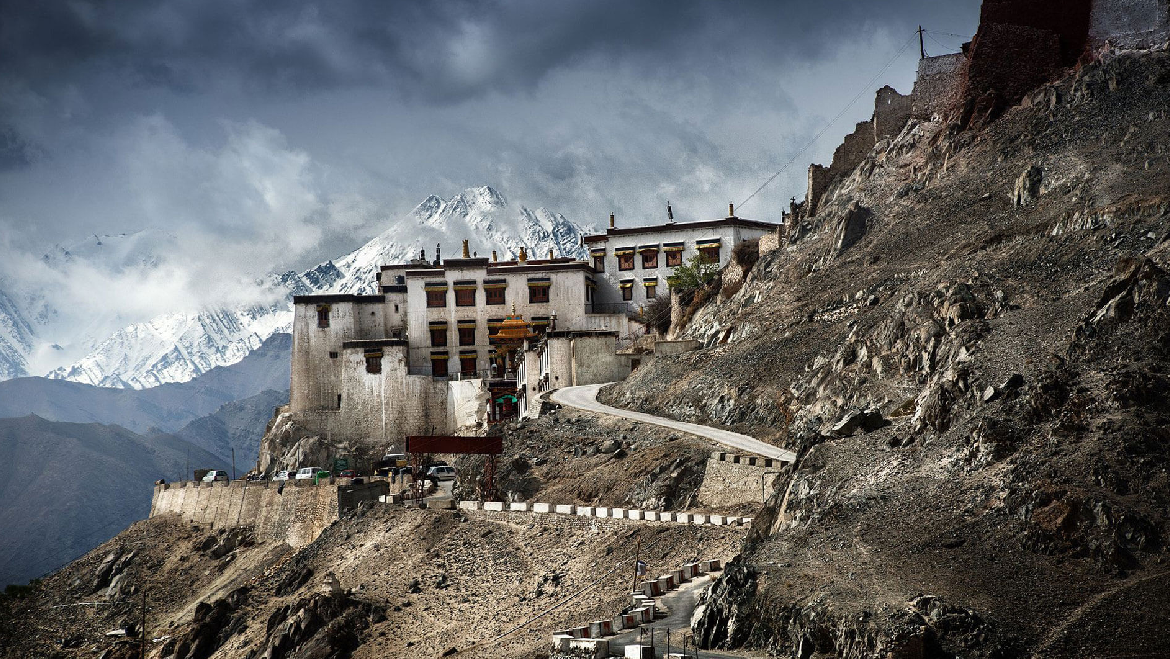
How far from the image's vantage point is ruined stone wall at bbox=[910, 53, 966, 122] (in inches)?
2510

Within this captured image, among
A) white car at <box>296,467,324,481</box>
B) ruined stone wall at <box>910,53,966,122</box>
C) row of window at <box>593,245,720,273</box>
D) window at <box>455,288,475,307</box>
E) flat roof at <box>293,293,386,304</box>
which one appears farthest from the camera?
window at <box>455,288,475,307</box>

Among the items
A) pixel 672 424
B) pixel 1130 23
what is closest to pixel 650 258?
pixel 672 424

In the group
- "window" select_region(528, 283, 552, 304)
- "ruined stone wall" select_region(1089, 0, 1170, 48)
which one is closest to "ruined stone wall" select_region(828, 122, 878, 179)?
"ruined stone wall" select_region(1089, 0, 1170, 48)

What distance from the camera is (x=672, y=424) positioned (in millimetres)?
53625

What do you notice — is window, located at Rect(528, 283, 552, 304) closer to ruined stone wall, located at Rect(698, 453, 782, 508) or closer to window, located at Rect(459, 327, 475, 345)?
window, located at Rect(459, 327, 475, 345)

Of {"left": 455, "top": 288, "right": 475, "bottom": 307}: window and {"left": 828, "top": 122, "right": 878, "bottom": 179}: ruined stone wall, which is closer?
{"left": 828, "top": 122, "right": 878, "bottom": 179}: ruined stone wall

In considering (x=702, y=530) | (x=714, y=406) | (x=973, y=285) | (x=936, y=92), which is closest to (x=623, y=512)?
(x=702, y=530)

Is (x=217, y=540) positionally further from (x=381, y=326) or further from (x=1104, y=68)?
(x=1104, y=68)

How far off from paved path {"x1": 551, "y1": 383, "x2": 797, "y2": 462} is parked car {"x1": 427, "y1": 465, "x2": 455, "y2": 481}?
21.6 feet

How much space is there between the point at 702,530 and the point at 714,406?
15.0m

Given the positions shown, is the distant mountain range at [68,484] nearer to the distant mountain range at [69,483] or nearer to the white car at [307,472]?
the distant mountain range at [69,483]

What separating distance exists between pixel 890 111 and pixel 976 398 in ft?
114

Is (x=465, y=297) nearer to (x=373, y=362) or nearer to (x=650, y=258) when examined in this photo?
(x=373, y=362)

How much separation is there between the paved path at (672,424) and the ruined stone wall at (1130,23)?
27.7m
